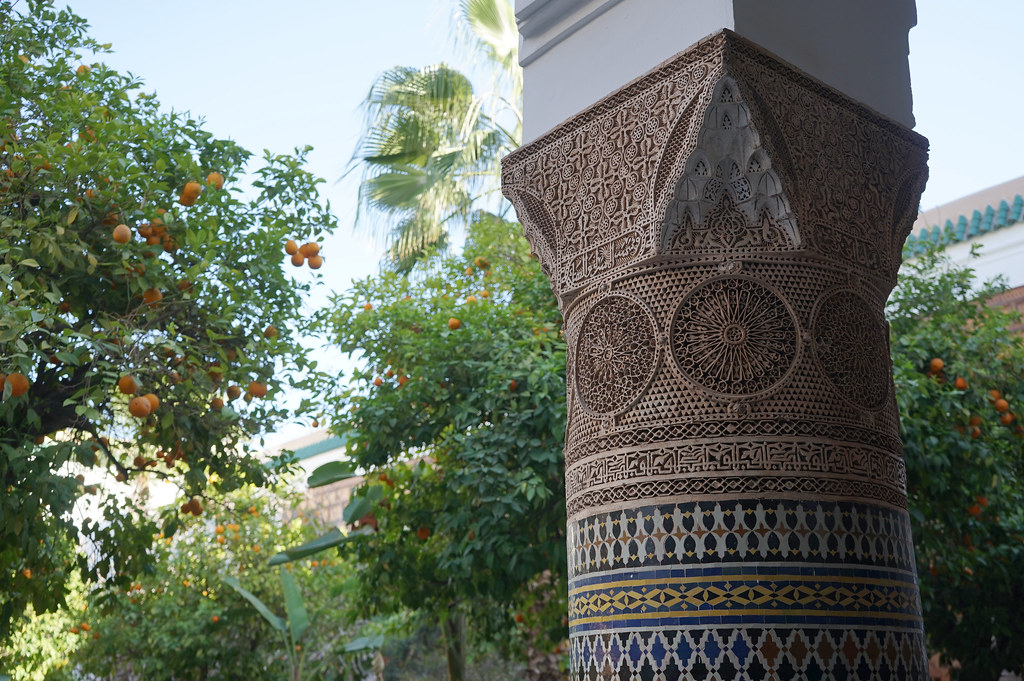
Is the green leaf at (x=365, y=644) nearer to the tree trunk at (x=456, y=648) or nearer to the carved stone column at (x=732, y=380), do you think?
the tree trunk at (x=456, y=648)

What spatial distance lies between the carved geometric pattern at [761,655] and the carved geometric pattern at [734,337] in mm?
463

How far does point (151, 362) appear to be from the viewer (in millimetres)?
3684

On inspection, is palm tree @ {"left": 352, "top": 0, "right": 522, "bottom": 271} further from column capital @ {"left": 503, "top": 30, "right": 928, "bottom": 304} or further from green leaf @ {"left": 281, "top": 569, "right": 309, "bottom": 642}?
column capital @ {"left": 503, "top": 30, "right": 928, "bottom": 304}

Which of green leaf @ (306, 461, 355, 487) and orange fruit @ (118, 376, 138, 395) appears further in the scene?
green leaf @ (306, 461, 355, 487)

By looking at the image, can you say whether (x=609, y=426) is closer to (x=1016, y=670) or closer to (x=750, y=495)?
(x=750, y=495)

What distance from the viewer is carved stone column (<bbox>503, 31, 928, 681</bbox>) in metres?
1.85

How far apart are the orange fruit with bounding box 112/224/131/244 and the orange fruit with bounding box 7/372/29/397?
682 millimetres

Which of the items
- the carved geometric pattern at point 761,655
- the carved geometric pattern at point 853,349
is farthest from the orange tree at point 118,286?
the carved geometric pattern at point 853,349

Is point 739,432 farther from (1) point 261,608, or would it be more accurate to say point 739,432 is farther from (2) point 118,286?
(1) point 261,608

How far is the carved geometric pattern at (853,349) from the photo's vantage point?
6.72 ft

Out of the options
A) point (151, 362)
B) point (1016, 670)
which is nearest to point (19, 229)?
point (151, 362)

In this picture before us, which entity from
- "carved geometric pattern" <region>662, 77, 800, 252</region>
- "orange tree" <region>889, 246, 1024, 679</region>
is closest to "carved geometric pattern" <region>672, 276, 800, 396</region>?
"carved geometric pattern" <region>662, 77, 800, 252</region>

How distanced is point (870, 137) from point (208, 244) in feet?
8.00

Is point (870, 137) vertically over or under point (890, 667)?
over
